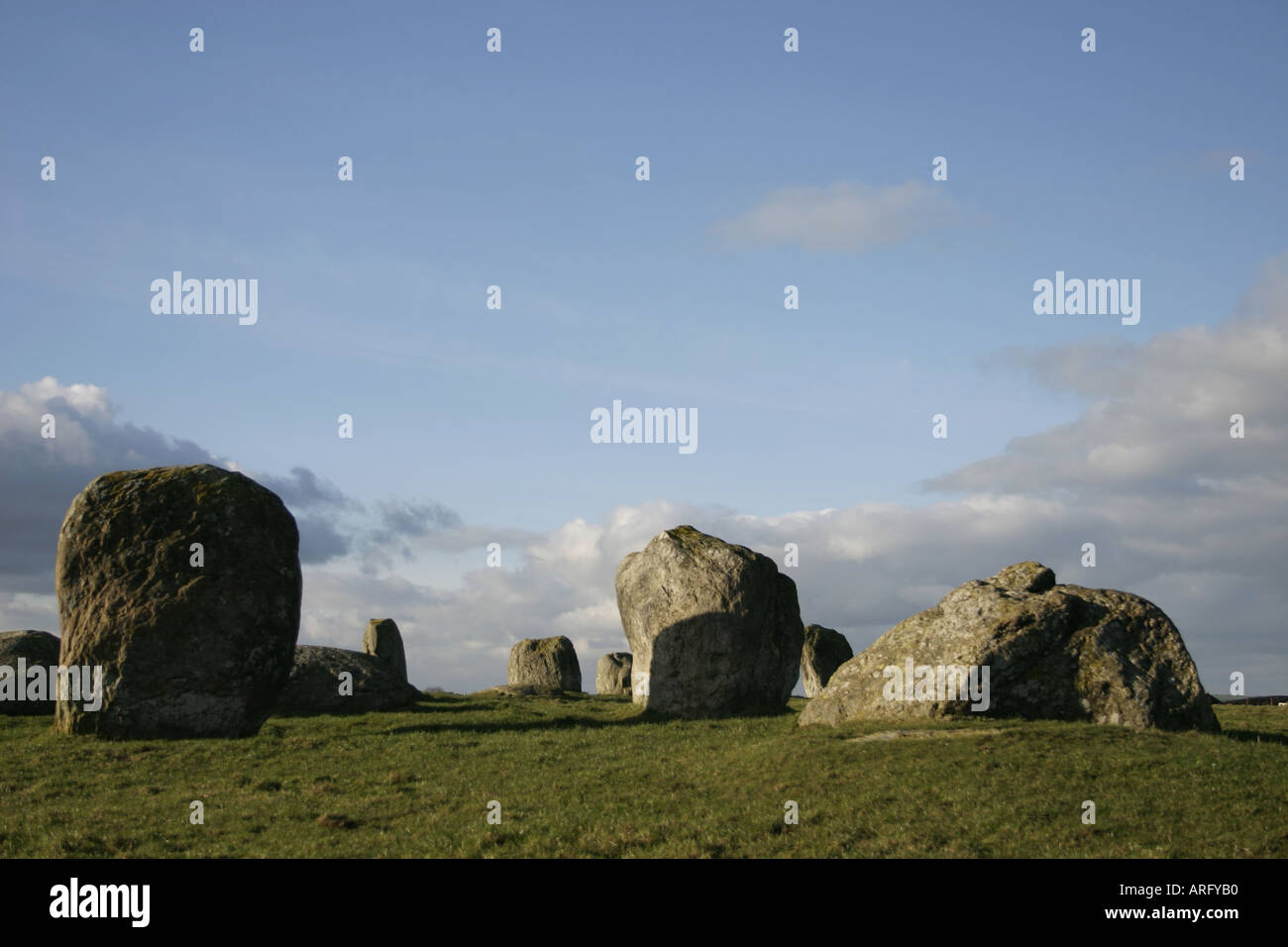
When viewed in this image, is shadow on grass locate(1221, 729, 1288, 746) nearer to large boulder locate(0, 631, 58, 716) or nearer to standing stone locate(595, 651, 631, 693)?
large boulder locate(0, 631, 58, 716)

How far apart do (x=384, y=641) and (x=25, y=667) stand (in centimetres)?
1687

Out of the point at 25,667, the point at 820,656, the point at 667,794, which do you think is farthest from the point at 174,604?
the point at 820,656

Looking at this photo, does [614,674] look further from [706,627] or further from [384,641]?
[706,627]

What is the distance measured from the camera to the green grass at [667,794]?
16859 mm

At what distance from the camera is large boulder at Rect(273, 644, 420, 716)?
36.8 meters

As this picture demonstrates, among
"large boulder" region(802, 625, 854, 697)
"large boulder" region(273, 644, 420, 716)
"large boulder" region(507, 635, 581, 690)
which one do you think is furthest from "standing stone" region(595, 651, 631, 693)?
"large boulder" region(273, 644, 420, 716)

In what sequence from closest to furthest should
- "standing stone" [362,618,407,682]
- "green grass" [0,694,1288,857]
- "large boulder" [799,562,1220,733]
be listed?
"green grass" [0,694,1288,857] < "large boulder" [799,562,1220,733] < "standing stone" [362,618,407,682]

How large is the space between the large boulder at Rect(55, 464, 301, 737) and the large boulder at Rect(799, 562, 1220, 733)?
15.4 m

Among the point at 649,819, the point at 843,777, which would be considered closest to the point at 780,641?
the point at 843,777

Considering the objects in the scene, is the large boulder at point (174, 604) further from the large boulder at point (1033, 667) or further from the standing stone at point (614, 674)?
the standing stone at point (614, 674)
